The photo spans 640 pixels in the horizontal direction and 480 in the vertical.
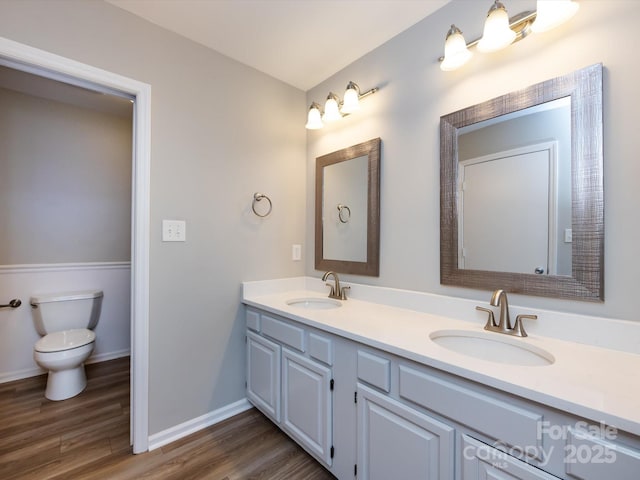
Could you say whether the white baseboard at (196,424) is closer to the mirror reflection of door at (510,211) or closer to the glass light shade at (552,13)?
the mirror reflection of door at (510,211)

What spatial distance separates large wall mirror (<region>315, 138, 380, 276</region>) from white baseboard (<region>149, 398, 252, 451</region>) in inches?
42.4

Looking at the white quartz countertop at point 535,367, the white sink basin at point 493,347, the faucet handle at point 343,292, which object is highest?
the faucet handle at point 343,292

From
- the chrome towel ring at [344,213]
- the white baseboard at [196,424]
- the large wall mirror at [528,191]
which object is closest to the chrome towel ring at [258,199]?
the chrome towel ring at [344,213]

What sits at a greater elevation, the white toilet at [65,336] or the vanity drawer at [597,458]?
the vanity drawer at [597,458]

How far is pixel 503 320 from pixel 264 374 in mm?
1306

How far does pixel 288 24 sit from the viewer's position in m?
1.57

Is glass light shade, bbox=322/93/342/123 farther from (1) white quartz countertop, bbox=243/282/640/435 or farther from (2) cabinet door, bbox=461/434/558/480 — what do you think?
(2) cabinet door, bbox=461/434/558/480

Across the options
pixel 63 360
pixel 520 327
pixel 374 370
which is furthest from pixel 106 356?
pixel 520 327

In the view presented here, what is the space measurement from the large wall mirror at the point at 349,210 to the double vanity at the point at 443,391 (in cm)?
26

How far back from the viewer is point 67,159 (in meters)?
2.51

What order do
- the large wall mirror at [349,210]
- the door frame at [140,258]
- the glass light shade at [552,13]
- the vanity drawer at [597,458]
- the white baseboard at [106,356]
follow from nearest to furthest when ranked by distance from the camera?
the vanity drawer at [597,458]
the glass light shade at [552,13]
the door frame at [140,258]
the large wall mirror at [349,210]
the white baseboard at [106,356]

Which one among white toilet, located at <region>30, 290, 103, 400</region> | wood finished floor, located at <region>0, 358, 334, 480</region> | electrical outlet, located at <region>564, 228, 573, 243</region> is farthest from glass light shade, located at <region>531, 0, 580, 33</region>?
white toilet, located at <region>30, 290, 103, 400</region>

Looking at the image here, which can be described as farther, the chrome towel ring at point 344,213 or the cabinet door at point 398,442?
the chrome towel ring at point 344,213

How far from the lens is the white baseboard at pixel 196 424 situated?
159 centimetres
